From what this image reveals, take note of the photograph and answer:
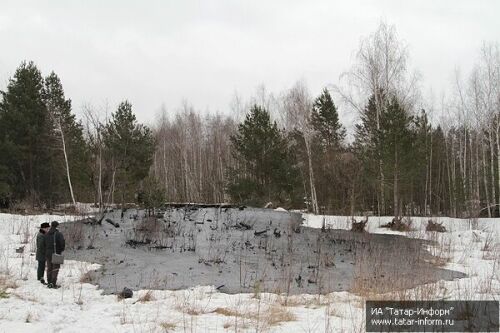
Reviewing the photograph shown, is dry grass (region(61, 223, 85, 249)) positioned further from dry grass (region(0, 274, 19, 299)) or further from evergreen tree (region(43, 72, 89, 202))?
evergreen tree (region(43, 72, 89, 202))

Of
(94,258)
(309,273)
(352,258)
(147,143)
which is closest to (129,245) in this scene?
(94,258)

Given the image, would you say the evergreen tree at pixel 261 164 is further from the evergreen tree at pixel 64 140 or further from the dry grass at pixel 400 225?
the evergreen tree at pixel 64 140

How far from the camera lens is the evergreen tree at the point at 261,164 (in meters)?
28.4

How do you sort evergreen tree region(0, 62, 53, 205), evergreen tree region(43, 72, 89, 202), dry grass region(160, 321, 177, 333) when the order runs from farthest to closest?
evergreen tree region(43, 72, 89, 202)
evergreen tree region(0, 62, 53, 205)
dry grass region(160, 321, 177, 333)

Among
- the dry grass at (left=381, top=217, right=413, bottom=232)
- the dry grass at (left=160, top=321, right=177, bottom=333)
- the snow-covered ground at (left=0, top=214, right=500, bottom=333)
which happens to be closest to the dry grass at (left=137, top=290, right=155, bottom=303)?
the snow-covered ground at (left=0, top=214, right=500, bottom=333)

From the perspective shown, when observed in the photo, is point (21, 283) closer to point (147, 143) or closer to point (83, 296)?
point (83, 296)

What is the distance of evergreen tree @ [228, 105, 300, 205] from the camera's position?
28.4 meters

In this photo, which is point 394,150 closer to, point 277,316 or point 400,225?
point 400,225

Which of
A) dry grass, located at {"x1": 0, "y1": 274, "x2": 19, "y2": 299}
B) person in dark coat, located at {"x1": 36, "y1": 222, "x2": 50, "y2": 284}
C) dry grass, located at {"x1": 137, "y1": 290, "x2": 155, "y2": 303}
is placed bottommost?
dry grass, located at {"x1": 137, "y1": 290, "x2": 155, "y2": 303}

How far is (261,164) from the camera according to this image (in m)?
28.6

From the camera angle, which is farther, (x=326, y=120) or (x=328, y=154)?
(x=326, y=120)

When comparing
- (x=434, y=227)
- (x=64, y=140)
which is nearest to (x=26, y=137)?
(x=64, y=140)

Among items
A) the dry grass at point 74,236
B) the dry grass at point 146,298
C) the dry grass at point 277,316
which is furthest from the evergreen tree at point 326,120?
the dry grass at point 277,316

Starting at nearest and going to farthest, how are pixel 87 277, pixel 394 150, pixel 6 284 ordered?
1. pixel 6 284
2. pixel 87 277
3. pixel 394 150
